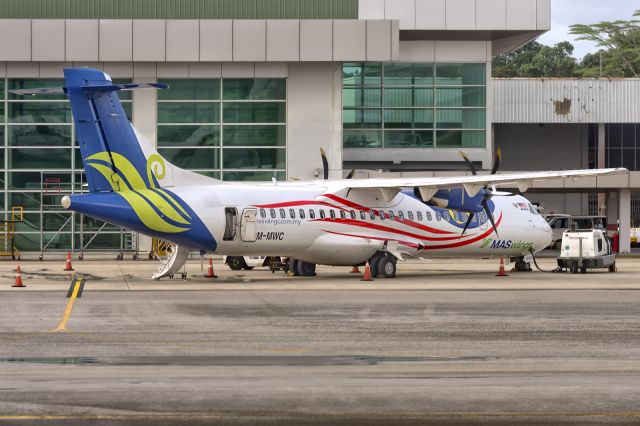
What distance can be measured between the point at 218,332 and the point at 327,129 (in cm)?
3338

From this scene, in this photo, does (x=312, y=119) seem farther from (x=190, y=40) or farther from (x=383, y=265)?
(x=383, y=265)

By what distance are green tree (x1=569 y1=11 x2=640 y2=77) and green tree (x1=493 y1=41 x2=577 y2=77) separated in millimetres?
8805

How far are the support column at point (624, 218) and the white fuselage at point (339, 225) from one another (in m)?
17.0

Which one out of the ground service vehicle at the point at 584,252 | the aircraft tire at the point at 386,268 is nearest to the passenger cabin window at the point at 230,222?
the aircraft tire at the point at 386,268

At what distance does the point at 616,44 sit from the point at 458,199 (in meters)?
73.4

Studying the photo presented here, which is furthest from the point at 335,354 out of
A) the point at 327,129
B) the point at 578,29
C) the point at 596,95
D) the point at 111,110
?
the point at 578,29

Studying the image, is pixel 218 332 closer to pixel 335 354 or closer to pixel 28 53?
pixel 335 354

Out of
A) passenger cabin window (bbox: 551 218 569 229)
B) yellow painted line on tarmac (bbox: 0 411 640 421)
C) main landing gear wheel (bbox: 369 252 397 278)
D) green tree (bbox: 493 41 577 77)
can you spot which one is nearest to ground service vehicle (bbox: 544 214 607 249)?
passenger cabin window (bbox: 551 218 569 229)

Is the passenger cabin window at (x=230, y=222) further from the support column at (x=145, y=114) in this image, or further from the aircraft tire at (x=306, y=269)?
the support column at (x=145, y=114)

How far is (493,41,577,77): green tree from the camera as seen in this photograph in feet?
382

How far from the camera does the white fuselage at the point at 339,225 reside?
3102 centimetres

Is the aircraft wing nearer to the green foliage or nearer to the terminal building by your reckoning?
the terminal building

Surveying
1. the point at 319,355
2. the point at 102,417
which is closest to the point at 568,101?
the point at 319,355

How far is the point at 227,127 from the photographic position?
50938 millimetres
